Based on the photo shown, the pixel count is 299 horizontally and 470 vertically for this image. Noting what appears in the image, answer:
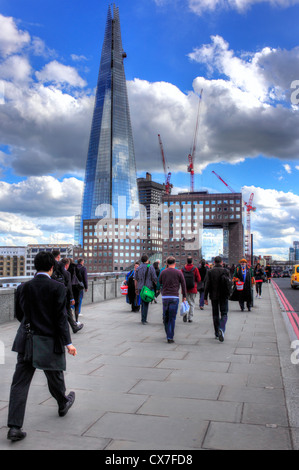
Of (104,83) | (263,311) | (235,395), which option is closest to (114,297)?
(263,311)

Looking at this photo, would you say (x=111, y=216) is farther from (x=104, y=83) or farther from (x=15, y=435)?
(x=15, y=435)

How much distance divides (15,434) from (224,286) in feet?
19.8

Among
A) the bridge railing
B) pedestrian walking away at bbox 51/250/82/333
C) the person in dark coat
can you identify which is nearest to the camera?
pedestrian walking away at bbox 51/250/82/333

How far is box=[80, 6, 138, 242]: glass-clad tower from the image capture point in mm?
172250

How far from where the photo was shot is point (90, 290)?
58.2 ft

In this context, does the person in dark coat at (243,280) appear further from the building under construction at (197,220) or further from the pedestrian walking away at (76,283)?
the building under construction at (197,220)

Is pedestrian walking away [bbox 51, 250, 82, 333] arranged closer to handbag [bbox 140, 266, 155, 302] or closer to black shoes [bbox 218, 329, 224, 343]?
handbag [bbox 140, 266, 155, 302]

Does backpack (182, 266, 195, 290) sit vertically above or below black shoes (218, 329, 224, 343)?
above

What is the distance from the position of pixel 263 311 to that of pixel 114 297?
795 cm

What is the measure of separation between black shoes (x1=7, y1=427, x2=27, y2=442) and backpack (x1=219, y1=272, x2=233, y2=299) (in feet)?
19.4

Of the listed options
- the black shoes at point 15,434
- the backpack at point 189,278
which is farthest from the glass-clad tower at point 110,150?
the black shoes at point 15,434

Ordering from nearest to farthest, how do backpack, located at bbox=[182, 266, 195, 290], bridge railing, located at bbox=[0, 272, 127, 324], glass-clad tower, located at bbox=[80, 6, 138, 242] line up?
bridge railing, located at bbox=[0, 272, 127, 324] → backpack, located at bbox=[182, 266, 195, 290] → glass-clad tower, located at bbox=[80, 6, 138, 242]

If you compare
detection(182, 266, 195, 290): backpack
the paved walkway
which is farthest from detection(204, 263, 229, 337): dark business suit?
detection(182, 266, 195, 290): backpack
